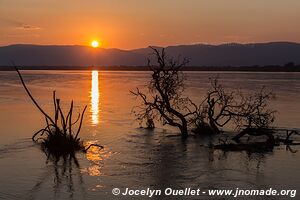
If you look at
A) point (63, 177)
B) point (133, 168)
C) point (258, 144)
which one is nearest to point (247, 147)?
point (258, 144)

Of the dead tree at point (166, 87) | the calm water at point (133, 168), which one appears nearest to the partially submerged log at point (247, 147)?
the calm water at point (133, 168)

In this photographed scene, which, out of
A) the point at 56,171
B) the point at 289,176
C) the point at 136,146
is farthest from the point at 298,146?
the point at 56,171

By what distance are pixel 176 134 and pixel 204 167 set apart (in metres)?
8.30

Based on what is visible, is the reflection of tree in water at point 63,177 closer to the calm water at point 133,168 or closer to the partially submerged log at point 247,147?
the calm water at point 133,168

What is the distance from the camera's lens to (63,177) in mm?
15016

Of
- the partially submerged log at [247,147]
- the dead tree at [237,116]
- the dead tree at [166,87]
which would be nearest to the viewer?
the partially submerged log at [247,147]

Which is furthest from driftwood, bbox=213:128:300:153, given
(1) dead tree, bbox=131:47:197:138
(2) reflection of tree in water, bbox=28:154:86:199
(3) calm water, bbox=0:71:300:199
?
(2) reflection of tree in water, bbox=28:154:86:199

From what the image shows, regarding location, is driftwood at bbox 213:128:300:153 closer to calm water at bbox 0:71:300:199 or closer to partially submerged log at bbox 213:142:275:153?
partially submerged log at bbox 213:142:275:153

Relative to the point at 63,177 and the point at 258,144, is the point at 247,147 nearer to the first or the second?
the point at 258,144

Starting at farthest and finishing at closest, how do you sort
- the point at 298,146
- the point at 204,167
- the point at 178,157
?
the point at 298,146 → the point at 178,157 → the point at 204,167

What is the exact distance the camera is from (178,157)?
18.2 meters

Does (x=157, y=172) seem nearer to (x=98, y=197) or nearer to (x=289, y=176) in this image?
(x=98, y=197)

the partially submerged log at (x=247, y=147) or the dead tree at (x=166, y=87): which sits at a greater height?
the dead tree at (x=166, y=87)

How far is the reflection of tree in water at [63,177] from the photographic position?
13.2m
